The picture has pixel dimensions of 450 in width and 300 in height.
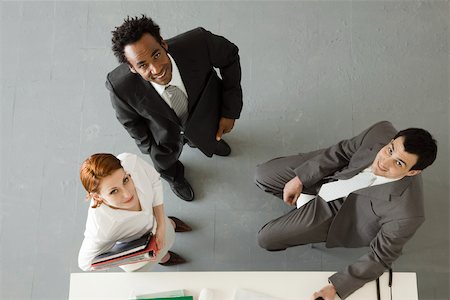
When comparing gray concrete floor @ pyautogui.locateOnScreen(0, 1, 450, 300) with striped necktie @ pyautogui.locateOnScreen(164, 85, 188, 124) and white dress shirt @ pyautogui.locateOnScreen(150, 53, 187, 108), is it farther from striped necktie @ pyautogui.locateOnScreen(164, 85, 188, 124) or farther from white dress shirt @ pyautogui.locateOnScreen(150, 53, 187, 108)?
white dress shirt @ pyautogui.locateOnScreen(150, 53, 187, 108)

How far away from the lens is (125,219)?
1808 mm

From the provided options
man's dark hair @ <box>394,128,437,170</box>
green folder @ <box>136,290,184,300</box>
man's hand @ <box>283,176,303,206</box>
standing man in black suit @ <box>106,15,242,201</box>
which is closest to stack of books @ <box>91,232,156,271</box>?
green folder @ <box>136,290,184,300</box>

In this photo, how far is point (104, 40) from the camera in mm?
3086

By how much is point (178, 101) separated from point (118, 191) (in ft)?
1.64

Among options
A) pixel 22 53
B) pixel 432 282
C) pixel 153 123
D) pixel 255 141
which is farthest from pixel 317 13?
pixel 22 53

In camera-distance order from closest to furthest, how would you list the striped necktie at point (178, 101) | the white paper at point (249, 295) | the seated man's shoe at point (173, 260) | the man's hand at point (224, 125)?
1. the white paper at point (249, 295)
2. the striped necktie at point (178, 101)
3. the man's hand at point (224, 125)
4. the seated man's shoe at point (173, 260)

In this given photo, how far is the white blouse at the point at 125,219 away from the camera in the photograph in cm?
177

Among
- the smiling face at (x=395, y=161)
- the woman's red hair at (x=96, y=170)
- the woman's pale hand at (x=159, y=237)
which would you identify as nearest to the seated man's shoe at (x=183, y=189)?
the woman's pale hand at (x=159, y=237)

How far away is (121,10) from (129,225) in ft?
6.08

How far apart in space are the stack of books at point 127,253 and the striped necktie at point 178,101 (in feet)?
1.84

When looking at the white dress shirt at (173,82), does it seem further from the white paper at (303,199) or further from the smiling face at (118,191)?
the white paper at (303,199)

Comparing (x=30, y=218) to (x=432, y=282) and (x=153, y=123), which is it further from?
(x=432, y=282)

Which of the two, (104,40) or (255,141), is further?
(104,40)

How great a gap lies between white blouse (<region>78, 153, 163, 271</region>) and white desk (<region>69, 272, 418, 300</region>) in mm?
101
